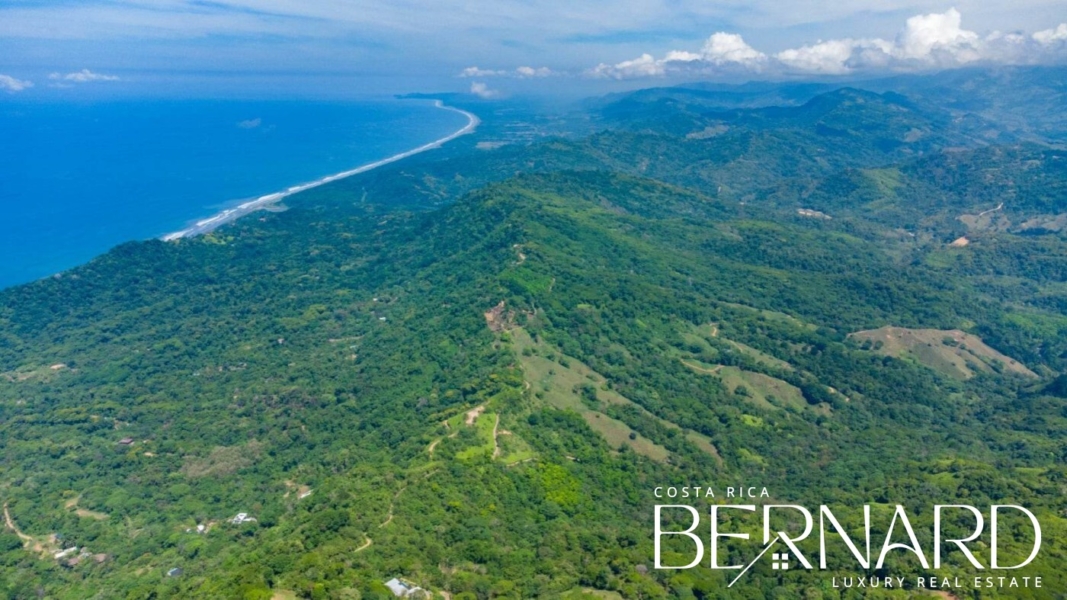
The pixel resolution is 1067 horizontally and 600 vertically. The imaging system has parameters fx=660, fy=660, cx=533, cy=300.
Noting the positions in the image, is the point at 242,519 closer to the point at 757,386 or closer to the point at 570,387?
the point at 570,387

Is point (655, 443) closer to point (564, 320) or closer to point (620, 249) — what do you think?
point (564, 320)

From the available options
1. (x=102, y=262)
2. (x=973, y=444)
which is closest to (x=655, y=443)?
(x=973, y=444)

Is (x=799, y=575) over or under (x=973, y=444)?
over

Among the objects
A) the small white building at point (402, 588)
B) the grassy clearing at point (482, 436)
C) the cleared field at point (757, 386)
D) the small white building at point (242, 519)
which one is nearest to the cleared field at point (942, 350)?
the cleared field at point (757, 386)

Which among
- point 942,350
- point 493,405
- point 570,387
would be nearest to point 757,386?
point 570,387

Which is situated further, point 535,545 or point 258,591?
Result: point 535,545

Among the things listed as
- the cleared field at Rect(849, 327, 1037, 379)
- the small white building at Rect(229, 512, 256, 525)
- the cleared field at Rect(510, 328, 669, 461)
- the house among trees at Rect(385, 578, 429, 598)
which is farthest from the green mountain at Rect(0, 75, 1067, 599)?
the house among trees at Rect(385, 578, 429, 598)
